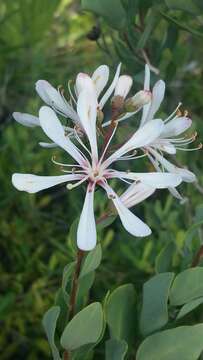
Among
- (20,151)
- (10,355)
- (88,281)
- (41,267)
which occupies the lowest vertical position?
(10,355)

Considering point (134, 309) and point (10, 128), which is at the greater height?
point (10, 128)

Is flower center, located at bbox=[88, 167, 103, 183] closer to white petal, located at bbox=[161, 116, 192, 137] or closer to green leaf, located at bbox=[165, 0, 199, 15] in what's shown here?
white petal, located at bbox=[161, 116, 192, 137]

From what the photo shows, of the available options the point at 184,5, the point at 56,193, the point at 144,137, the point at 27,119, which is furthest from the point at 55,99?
the point at 56,193

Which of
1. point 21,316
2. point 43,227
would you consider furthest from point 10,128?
point 21,316

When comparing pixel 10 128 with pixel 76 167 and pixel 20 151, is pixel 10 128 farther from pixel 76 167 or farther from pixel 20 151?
pixel 76 167

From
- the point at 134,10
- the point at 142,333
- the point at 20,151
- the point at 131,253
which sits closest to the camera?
the point at 142,333

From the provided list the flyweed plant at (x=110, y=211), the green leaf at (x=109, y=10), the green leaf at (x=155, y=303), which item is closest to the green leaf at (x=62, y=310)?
the flyweed plant at (x=110, y=211)

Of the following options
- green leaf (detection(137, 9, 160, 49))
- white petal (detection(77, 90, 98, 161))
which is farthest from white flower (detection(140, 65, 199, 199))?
green leaf (detection(137, 9, 160, 49))
